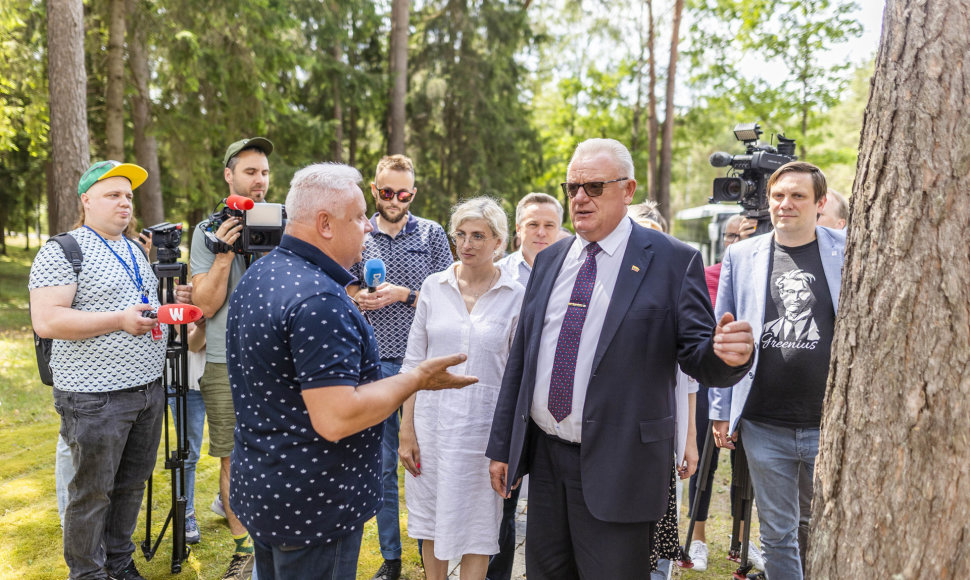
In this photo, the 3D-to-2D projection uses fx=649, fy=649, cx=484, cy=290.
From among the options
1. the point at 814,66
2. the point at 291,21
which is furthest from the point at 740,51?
the point at 291,21

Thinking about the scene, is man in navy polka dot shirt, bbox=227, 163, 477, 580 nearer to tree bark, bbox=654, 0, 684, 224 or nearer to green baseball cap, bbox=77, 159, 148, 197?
green baseball cap, bbox=77, 159, 148, 197

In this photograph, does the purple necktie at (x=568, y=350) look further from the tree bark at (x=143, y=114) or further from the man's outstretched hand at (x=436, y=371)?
the tree bark at (x=143, y=114)

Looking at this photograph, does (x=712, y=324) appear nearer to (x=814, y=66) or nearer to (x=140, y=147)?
(x=140, y=147)

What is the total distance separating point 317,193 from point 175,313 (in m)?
1.39

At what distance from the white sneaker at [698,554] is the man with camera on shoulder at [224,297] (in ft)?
Answer: 8.82

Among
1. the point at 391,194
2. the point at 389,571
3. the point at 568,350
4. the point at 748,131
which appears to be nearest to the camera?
the point at 568,350

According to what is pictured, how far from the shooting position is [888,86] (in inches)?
71.4

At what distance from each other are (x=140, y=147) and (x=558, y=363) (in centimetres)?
1168

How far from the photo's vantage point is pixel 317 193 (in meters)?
2.07

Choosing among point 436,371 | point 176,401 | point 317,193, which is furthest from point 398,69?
point 436,371

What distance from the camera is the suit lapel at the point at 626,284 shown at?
7.91 ft

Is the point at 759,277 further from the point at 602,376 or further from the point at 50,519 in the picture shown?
the point at 50,519

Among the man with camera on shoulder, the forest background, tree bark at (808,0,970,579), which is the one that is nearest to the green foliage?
the forest background

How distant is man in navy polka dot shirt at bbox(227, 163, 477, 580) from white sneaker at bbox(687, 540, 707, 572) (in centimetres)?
270
